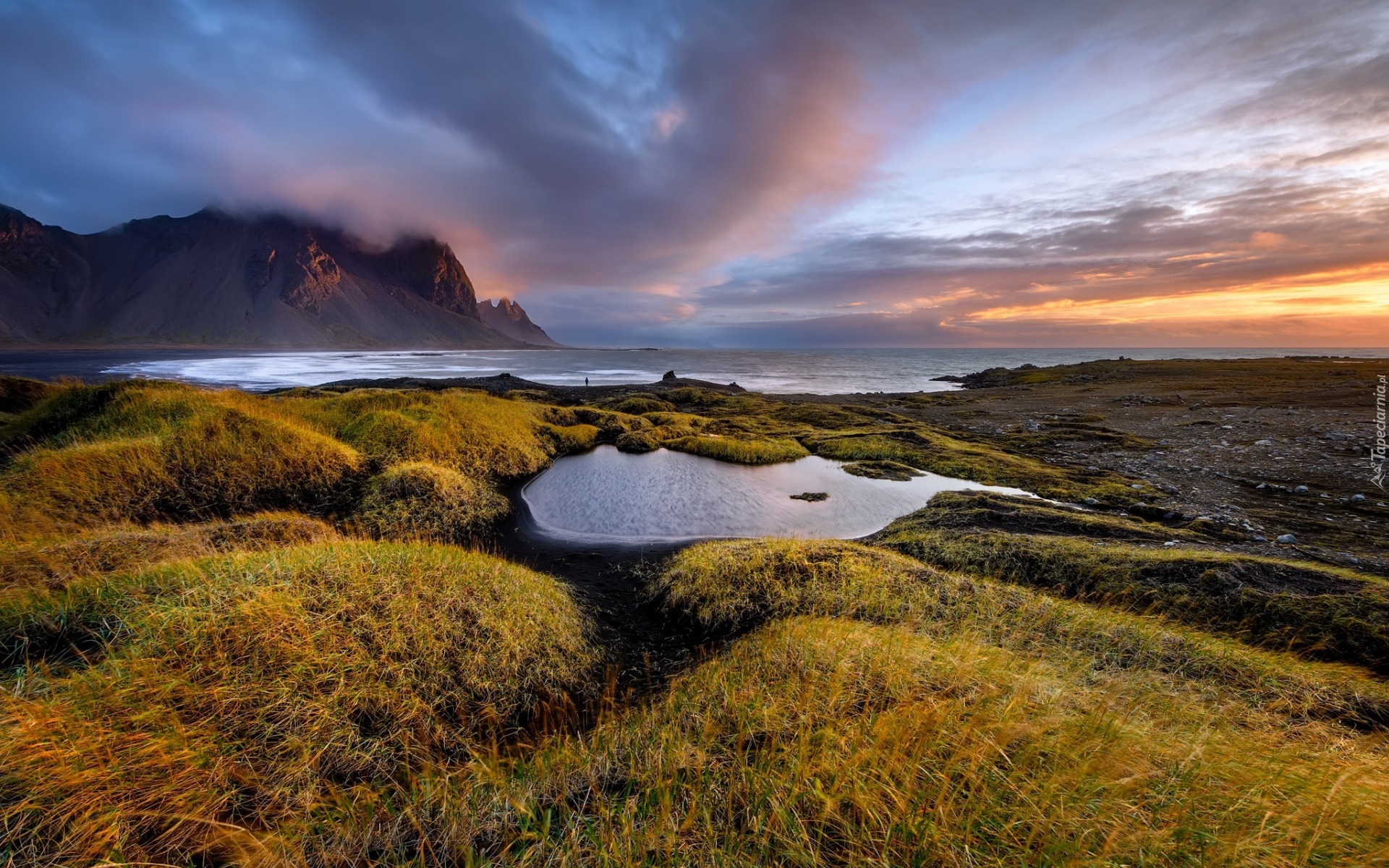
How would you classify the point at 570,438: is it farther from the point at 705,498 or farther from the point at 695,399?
the point at 695,399

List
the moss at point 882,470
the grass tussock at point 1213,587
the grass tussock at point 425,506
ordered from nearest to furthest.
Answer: the grass tussock at point 1213,587, the grass tussock at point 425,506, the moss at point 882,470

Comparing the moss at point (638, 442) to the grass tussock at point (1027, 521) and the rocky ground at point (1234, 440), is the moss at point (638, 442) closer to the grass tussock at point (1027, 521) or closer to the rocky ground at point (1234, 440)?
the grass tussock at point (1027, 521)

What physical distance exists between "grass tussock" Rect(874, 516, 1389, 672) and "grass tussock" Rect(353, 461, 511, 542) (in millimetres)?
9513

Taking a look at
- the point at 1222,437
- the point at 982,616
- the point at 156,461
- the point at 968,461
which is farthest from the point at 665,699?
the point at 1222,437

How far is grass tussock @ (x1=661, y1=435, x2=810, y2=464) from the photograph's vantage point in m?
17.7

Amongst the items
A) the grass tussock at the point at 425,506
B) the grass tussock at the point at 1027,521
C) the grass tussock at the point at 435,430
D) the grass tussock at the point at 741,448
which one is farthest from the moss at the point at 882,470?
the grass tussock at the point at 425,506

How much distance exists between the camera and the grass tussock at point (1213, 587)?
19.7 ft

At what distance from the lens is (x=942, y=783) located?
308 cm

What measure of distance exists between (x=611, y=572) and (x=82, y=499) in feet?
29.3

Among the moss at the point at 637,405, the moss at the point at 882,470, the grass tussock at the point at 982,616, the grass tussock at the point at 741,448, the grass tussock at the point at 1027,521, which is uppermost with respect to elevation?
the moss at the point at 637,405

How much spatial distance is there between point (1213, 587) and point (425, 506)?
1400 cm

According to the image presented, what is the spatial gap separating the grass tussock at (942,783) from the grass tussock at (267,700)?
4.02 ft

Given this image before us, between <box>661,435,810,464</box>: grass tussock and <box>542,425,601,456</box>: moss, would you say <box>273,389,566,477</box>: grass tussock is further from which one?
<box>661,435,810,464</box>: grass tussock

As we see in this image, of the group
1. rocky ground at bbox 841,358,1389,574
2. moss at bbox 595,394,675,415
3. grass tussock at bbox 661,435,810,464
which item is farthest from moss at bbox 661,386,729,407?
rocky ground at bbox 841,358,1389,574
